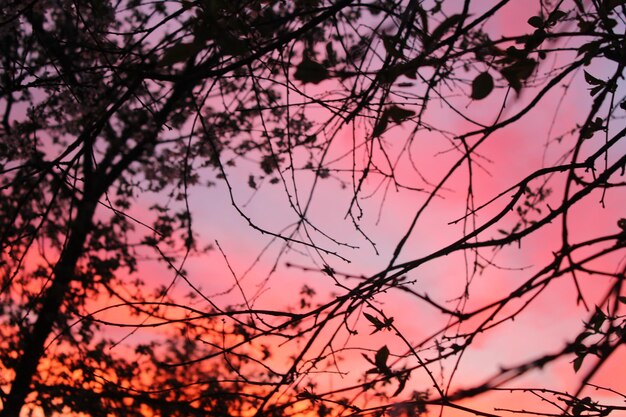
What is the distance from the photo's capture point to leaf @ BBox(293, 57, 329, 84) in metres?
2.45

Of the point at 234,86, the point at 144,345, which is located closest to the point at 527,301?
the point at 234,86

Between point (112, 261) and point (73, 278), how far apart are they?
544mm

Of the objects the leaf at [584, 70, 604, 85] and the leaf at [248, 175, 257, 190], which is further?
the leaf at [248, 175, 257, 190]

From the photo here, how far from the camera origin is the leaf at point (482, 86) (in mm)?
2211

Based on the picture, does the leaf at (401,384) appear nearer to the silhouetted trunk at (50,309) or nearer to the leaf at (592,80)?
the leaf at (592,80)

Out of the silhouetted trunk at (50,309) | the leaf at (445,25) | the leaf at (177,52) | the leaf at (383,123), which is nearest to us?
the leaf at (177,52)

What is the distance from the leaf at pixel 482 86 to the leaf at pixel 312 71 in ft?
1.95

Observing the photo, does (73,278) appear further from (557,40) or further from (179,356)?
(557,40)

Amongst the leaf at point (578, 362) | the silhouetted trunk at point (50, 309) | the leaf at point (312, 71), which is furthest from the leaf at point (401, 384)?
the silhouetted trunk at point (50, 309)

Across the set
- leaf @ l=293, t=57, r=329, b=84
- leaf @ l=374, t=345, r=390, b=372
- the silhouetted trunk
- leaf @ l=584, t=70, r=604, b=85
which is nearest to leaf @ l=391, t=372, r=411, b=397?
leaf @ l=374, t=345, r=390, b=372

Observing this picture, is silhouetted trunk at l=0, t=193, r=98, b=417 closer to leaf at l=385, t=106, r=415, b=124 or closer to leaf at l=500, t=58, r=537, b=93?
leaf at l=385, t=106, r=415, b=124

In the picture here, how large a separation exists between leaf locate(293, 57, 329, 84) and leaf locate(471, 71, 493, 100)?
1.95ft

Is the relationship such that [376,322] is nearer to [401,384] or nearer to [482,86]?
[401,384]

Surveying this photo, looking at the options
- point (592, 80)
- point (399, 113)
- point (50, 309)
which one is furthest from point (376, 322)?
point (50, 309)
